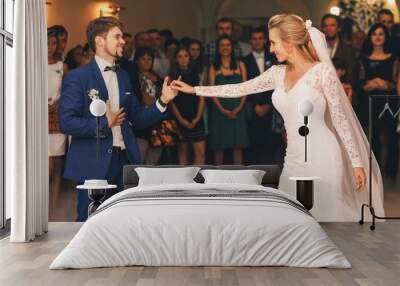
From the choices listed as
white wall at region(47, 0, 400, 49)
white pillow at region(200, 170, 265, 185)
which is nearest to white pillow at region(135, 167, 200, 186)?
white pillow at region(200, 170, 265, 185)

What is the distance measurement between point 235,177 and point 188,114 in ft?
4.01

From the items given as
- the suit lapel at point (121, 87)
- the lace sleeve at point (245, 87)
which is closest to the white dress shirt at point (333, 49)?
the lace sleeve at point (245, 87)

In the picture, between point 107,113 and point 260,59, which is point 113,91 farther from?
point 260,59

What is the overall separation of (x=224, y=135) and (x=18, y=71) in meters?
2.90

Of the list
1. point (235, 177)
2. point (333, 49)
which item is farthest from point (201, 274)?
point (333, 49)

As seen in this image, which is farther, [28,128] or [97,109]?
[97,109]

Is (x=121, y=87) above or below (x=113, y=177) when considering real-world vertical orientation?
above

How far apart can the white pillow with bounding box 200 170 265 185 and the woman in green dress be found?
1.91 ft

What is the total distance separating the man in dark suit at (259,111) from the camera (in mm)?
8719

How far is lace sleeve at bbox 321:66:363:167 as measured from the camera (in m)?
8.59

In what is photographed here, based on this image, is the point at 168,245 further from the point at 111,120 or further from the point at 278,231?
the point at 111,120

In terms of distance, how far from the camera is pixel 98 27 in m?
8.78

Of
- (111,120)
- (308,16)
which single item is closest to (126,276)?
(111,120)

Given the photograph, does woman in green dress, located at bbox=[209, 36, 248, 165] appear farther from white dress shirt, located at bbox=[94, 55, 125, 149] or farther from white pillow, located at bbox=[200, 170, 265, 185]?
white dress shirt, located at bbox=[94, 55, 125, 149]
